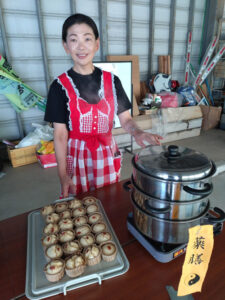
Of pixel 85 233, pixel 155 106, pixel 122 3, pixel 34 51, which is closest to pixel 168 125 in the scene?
pixel 155 106

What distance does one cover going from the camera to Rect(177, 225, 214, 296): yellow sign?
1.85 feet

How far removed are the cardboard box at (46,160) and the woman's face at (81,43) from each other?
7.71 feet

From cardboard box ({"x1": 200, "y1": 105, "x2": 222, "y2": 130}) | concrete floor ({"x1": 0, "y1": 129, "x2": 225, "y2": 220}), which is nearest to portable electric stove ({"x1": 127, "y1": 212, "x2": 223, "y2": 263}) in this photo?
concrete floor ({"x1": 0, "y1": 129, "x2": 225, "y2": 220})

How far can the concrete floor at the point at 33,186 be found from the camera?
96.0 inches

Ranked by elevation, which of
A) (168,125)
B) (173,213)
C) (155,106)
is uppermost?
(173,213)

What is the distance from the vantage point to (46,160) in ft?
10.8

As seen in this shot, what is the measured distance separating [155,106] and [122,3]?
7.06 feet

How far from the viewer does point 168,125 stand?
4.47 m

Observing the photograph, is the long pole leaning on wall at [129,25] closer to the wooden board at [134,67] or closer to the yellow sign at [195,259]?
the wooden board at [134,67]

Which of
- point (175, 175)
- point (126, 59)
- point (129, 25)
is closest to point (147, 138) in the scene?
point (175, 175)

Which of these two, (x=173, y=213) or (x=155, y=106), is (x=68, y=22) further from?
(x=155, y=106)

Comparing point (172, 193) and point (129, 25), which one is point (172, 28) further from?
point (172, 193)

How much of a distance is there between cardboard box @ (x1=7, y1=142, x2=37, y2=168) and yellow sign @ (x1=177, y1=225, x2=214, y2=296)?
324cm

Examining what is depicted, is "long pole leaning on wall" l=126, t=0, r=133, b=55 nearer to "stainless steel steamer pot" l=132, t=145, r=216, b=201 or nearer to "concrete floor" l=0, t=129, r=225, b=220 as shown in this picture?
"concrete floor" l=0, t=129, r=225, b=220
